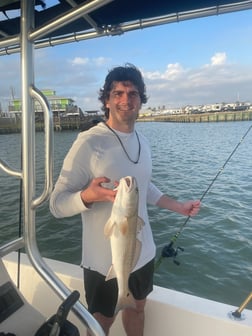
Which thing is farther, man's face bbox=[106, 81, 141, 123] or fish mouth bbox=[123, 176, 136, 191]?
man's face bbox=[106, 81, 141, 123]

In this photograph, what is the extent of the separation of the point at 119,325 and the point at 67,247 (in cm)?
454

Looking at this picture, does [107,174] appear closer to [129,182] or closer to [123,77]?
[129,182]

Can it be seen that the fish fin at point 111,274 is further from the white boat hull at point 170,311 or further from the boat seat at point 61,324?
the white boat hull at point 170,311

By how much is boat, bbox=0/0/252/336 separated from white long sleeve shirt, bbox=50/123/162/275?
0.26 m

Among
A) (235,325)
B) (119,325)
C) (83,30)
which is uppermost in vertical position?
(83,30)

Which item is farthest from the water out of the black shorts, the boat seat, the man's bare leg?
the boat seat

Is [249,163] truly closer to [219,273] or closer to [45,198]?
[219,273]

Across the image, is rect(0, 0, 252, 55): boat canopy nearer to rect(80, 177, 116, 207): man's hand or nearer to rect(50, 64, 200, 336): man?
rect(50, 64, 200, 336): man

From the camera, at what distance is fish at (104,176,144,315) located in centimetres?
151

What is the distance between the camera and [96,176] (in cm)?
191

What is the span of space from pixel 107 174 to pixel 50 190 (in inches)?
19.9

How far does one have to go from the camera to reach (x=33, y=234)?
163 centimetres

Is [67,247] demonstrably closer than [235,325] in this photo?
No

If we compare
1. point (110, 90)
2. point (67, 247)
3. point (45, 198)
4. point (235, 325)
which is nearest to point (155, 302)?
point (235, 325)
